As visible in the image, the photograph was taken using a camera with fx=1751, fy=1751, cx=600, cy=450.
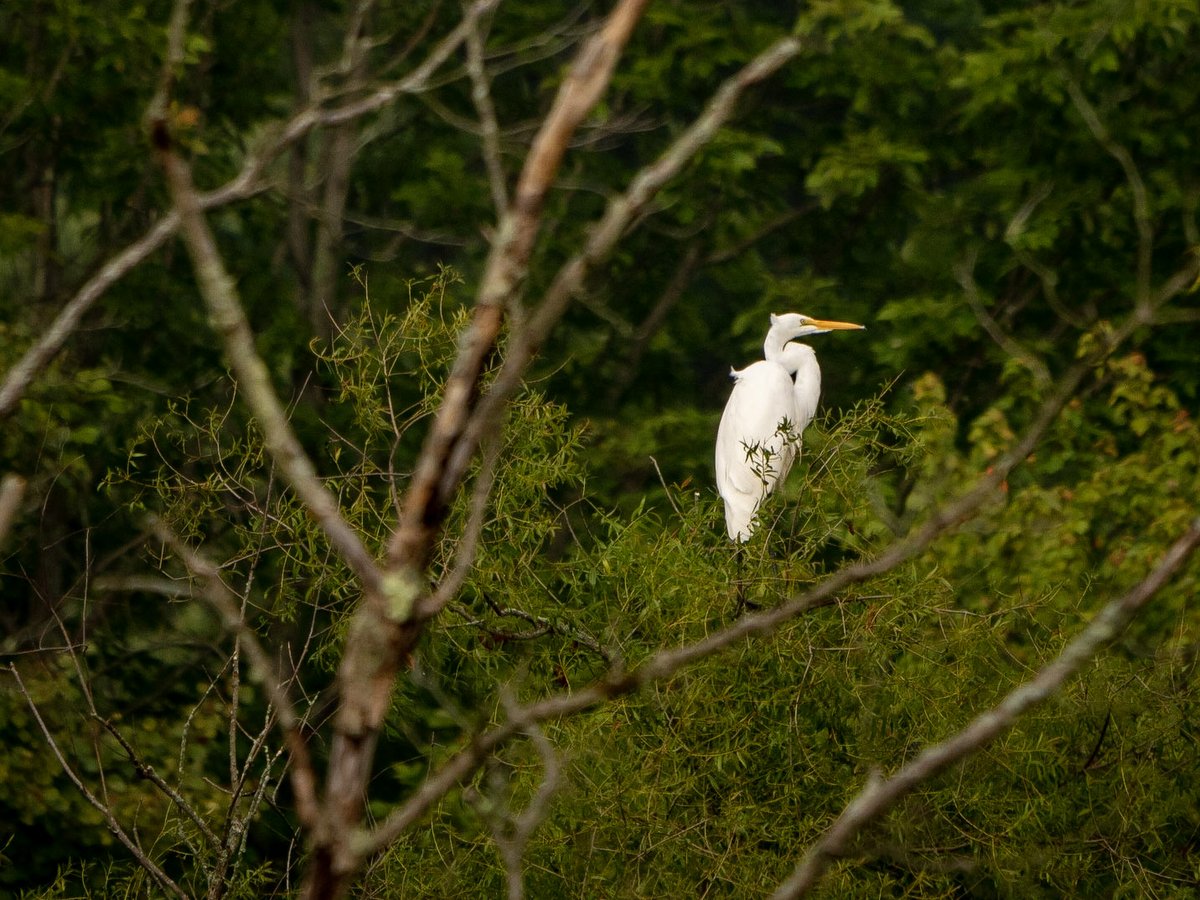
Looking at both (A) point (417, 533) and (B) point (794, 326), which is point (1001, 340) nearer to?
(A) point (417, 533)

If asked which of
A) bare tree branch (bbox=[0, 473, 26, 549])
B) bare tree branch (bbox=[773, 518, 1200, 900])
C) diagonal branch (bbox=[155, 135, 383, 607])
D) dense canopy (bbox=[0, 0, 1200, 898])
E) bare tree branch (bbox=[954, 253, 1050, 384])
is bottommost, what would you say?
dense canopy (bbox=[0, 0, 1200, 898])

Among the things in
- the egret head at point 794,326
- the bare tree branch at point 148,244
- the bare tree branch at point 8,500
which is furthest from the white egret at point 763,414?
the bare tree branch at point 8,500

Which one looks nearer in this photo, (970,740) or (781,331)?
(970,740)

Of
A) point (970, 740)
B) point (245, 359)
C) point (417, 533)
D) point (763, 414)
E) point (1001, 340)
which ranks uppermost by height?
point (245, 359)

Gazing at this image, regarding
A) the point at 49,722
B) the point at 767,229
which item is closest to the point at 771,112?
the point at 767,229

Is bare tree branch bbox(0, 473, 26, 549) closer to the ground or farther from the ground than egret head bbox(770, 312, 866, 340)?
farther from the ground

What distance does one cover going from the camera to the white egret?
487cm

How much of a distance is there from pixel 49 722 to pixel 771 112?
5128 mm

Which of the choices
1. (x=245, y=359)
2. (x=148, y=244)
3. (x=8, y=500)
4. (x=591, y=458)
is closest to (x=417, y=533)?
(x=245, y=359)

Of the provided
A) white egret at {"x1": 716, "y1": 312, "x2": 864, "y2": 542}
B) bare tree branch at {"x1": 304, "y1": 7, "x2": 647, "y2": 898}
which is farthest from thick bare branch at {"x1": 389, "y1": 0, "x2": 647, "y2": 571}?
white egret at {"x1": 716, "y1": 312, "x2": 864, "y2": 542}

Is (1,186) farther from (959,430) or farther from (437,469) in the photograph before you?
(437,469)

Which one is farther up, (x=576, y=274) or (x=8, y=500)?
(x=576, y=274)

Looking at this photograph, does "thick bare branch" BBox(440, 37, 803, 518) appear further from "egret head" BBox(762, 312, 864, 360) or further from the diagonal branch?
"egret head" BBox(762, 312, 864, 360)

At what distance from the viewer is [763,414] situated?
209 inches
